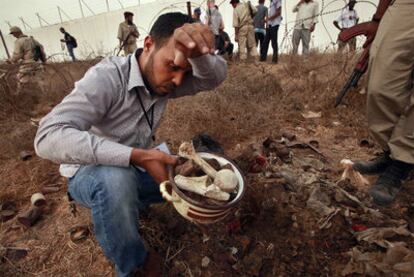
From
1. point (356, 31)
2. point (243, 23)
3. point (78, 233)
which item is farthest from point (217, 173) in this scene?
point (243, 23)

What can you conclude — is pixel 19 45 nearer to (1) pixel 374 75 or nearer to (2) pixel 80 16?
(1) pixel 374 75

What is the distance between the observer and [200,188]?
0.95 meters

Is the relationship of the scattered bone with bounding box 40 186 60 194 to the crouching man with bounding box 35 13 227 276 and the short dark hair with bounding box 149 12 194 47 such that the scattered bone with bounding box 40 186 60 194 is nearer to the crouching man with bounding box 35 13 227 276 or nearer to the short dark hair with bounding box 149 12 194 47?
the crouching man with bounding box 35 13 227 276

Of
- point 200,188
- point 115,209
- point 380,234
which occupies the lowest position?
point 380,234

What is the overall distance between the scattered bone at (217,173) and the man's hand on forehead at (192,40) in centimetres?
37

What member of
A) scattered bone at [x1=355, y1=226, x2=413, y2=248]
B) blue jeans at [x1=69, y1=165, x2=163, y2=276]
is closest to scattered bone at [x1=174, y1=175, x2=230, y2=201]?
blue jeans at [x1=69, y1=165, x2=163, y2=276]

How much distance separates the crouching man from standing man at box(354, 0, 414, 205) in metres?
1.08

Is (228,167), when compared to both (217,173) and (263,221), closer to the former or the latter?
(217,173)

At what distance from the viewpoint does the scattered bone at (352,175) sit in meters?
1.86

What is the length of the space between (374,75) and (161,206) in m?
1.59

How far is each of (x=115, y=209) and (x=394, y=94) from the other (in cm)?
170

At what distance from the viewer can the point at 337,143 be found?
8.14ft

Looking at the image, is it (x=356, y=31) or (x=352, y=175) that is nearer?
(x=352, y=175)

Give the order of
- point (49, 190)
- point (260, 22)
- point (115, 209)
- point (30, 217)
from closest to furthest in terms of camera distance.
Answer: point (115, 209)
point (30, 217)
point (49, 190)
point (260, 22)
